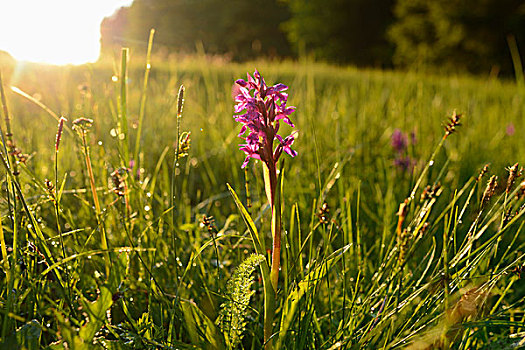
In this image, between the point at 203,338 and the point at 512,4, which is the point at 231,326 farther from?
the point at 512,4

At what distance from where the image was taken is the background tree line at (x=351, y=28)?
66.0ft

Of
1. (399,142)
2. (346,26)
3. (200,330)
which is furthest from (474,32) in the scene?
(200,330)

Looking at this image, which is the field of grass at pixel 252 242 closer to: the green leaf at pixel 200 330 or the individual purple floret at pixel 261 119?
the green leaf at pixel 200 330

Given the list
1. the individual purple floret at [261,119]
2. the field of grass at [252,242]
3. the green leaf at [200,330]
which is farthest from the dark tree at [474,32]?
the green leaf at [200,330]

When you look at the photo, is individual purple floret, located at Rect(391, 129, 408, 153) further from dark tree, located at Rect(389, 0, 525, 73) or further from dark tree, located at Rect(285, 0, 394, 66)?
dark tree, located at Rect(285, 0, 394, 66)

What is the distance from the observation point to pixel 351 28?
2716 cm

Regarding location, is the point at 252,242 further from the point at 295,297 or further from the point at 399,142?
the point at 399,142

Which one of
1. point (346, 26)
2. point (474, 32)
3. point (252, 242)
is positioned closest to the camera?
point (252, 242)

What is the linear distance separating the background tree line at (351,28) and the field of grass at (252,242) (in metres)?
12.4

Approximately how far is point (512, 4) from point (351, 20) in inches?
379

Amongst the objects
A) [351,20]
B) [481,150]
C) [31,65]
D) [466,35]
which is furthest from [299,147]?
[351,20]

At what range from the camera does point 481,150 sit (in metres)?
2.68

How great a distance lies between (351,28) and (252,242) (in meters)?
28.3

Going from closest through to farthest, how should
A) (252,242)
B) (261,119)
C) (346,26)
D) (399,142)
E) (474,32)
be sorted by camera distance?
(261,119)
(252,242)
(399,142)
(474,32)
(346,26)
